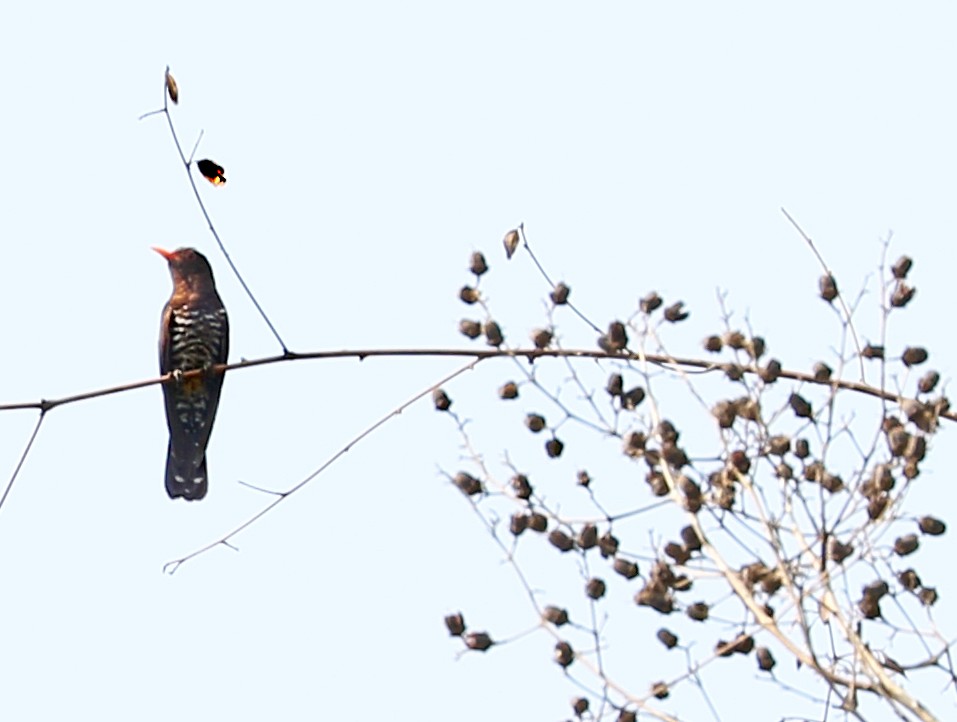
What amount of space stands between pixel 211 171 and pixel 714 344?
1.30m

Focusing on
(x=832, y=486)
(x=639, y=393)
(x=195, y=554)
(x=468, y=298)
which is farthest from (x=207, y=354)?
(x=832, y=486)

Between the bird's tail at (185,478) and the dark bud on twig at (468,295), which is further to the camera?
the bird's tail at (185,478)

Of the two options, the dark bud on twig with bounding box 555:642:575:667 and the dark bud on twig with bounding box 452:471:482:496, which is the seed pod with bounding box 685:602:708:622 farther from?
the dark bud on twig with bounding box 452:471:482:496

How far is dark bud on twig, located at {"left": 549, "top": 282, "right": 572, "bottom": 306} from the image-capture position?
4.08 m

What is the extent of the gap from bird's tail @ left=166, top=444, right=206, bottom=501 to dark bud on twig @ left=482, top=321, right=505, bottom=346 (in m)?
3.16

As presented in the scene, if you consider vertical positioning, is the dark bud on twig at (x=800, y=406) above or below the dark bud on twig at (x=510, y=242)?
below

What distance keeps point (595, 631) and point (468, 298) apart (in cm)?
91

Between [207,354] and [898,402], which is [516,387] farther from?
[207,354]

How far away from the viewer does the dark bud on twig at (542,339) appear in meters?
4.00

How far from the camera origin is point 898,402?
3486 millimetres

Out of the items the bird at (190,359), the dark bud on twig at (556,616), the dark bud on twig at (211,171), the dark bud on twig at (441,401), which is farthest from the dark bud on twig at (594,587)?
the bird at (190,359)

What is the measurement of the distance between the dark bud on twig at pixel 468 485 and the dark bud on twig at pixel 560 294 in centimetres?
57

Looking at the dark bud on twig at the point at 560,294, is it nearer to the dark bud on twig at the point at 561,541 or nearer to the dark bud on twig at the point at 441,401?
the dark bud on twig at the point at 441,401

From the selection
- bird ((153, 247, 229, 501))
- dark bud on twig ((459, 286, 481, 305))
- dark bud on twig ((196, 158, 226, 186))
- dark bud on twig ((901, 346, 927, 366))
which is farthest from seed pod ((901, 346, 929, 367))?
bird ((153, 247, 229, 501))
